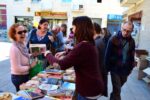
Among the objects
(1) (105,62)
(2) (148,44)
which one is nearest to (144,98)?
(1) (105,62)

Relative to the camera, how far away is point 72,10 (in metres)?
19.2

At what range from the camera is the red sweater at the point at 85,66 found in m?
2.00

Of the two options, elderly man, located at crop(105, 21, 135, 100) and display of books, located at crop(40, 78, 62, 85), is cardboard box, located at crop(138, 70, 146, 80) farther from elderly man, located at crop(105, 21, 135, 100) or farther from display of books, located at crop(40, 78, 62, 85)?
display of books, located at crop(40, 78, 62, 85)

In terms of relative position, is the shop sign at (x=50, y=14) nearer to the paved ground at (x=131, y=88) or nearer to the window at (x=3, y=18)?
the window at (x=3, y=18)

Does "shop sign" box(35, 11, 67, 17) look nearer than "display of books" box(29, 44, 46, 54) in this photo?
No

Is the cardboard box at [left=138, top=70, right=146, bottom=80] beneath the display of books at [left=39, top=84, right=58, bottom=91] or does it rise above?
beneath

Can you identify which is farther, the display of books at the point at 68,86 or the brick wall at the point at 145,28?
the brick wall at the point at 145,28

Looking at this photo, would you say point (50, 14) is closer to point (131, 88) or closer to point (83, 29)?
point (131, 88)

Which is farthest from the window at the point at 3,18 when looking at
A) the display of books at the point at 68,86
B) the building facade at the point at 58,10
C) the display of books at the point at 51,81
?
the display of books at the point at 68,86

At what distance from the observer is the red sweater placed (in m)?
2.00

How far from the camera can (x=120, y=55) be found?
3.63 meters

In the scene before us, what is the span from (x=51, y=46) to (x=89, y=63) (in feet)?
7.58

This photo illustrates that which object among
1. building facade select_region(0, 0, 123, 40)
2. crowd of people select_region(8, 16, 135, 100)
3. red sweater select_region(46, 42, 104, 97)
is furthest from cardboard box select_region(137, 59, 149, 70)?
building facade select_region(0, 0, 123, 40)

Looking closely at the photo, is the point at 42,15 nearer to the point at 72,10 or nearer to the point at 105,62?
the point at 72,10
